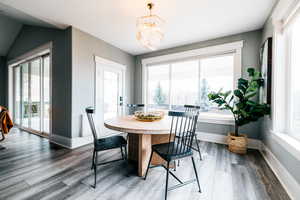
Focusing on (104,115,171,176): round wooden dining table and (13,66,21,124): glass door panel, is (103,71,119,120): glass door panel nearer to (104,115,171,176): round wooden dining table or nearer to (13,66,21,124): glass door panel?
(104,115,171,176): round wooden dining table

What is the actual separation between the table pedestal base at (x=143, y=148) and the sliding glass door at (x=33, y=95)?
249 cm

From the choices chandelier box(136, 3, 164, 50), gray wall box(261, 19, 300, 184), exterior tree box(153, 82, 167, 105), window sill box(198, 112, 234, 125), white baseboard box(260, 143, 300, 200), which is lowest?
white baseboard box(260, 143, 300, 200)

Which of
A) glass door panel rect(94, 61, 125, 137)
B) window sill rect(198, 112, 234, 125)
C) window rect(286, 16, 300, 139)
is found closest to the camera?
window rect(286, 16, 300, 139)

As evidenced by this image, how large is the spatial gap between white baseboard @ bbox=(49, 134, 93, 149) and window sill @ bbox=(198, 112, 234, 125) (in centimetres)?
287

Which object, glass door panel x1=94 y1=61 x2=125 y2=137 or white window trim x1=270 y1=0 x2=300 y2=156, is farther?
glass door panel x1=94 y1=61 x2=125 y2=137

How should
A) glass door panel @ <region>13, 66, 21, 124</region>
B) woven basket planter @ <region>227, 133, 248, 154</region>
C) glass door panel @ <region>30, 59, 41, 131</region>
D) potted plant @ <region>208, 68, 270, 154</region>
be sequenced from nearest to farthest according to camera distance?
potted plant @ <region>208, 68, 270, 154</region> → woven basket planter @ <region>227, 133, 248, 154</region> → glass door panel @ <region>30, 59, 41, 131</region> → glass door panel @ <region>13, 66, 21, 124</region>

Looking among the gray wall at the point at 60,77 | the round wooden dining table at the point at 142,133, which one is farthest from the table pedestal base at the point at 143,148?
the gray wall at the point at 60,77

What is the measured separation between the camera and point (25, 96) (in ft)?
14.1

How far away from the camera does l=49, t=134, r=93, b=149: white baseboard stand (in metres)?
2.84

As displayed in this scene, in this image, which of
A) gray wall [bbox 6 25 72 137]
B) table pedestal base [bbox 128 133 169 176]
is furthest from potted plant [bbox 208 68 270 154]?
gray wall [bbox 6 25 72 137]

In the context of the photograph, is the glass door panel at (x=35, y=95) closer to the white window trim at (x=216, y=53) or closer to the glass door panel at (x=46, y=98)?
the glass door panel at (x=46, y=98)

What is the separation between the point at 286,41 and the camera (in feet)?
6.48

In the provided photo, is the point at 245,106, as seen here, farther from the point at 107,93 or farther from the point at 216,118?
the point at 107,93

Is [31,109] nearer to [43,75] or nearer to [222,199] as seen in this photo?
[43,75]
